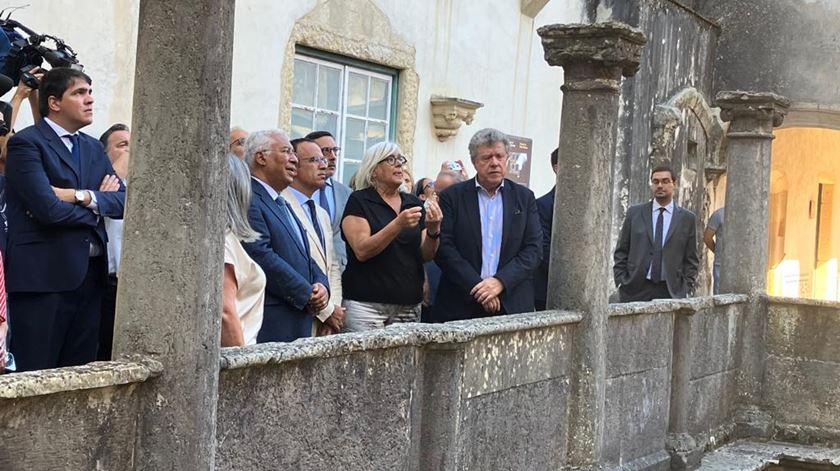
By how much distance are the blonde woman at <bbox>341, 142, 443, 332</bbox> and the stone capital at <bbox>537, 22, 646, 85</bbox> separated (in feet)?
3.54

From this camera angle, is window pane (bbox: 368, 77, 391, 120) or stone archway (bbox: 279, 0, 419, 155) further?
window pane (bbox: 368, 77, 391, 120)

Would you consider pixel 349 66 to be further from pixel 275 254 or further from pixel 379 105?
pixel 275 254

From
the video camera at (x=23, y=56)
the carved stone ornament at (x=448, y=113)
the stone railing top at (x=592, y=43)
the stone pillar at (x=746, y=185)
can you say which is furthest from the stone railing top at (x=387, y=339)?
the carved stone ornament at (x=448, y=113)

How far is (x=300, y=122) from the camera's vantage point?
10688 millimetres

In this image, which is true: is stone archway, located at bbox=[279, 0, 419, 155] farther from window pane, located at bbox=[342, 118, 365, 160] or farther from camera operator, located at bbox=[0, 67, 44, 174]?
camera operator, located at bbox=[0, 67, 44, 174]

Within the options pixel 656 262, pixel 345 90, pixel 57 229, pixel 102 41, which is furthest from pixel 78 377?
pixel 345 90

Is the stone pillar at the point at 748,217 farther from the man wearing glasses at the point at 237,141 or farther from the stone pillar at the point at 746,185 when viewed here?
the man wearing glasses at the point at 237,141

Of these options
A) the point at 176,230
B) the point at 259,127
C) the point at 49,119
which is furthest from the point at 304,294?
the point at 259,127

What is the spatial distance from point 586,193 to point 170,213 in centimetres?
334

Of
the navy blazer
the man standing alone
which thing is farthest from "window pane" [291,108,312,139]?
the navy blazer

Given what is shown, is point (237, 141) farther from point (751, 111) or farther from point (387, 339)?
point (751, 111)

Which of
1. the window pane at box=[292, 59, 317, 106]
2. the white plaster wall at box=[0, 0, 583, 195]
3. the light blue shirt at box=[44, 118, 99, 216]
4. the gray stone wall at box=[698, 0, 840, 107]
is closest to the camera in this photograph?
the light blue shirt at box=[44, 118, 99, 216]

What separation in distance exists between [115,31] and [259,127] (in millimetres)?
1701

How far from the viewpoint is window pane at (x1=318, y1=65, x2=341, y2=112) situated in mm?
10836
